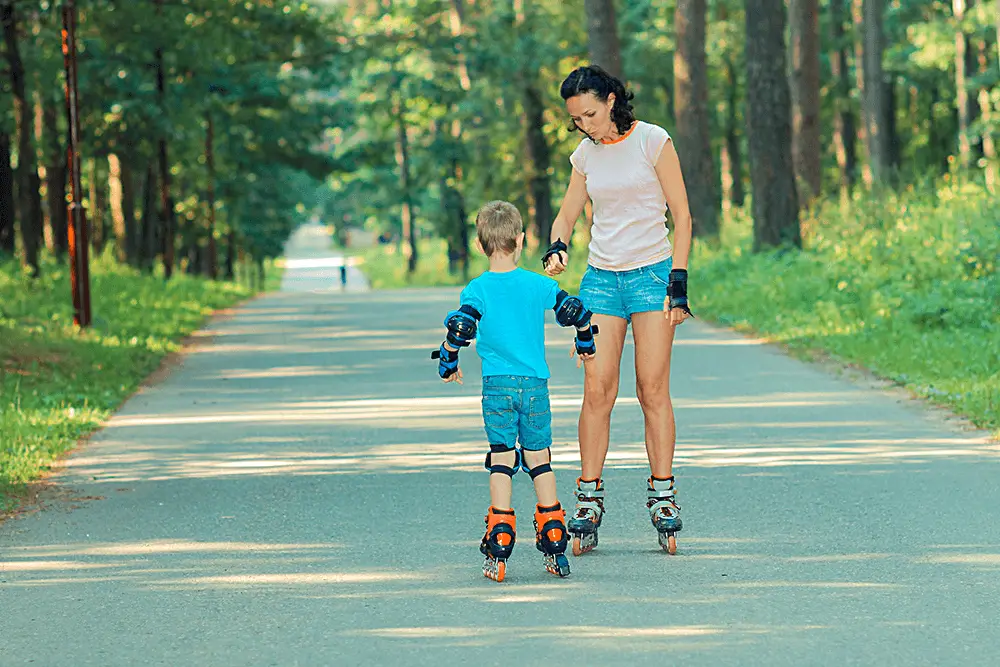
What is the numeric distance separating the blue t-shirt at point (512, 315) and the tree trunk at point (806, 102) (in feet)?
79.8

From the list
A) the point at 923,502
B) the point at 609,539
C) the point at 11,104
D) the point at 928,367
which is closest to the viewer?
the point at 609,539

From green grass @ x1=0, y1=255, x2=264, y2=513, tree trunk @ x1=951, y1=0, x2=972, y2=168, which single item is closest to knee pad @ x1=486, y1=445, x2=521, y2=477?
green grass @ x1=0, y1=255, x2=264, y2=513

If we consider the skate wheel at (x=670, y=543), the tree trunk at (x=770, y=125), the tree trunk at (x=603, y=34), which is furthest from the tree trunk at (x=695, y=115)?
the skate wheel at (x=670, y=543)

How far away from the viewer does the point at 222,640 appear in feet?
19.1

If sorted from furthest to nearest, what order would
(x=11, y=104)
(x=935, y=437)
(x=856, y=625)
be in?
(x=11, y=104) < (x=935, y=437) < (x=856, y=625)

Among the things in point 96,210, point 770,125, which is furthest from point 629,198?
point 96,210

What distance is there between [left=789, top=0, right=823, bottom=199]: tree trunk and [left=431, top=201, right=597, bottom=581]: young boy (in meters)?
24.3

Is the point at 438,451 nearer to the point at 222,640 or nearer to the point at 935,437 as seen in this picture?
the point at 935,437

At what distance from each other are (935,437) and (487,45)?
A: 119 feet

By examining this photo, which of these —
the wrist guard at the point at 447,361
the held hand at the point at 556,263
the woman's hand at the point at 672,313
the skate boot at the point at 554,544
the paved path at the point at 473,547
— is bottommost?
the paved path at the point at 473,547

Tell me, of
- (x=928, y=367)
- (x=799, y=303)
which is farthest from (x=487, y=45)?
(x=928, y=367)

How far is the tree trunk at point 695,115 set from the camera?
107ft

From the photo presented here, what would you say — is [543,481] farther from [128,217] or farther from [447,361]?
[128,217]

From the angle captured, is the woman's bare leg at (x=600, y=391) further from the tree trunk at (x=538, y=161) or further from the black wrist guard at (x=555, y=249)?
the tree trunk at (x=538, y=161)
